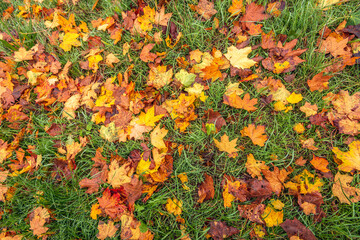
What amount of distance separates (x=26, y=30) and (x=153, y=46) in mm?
1510

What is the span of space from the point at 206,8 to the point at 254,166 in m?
1.56

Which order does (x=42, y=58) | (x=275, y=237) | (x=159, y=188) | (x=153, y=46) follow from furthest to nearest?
(x=42, y=58)
(x=153, y=46)
(x=159, y=188)
(x=275, y=237)

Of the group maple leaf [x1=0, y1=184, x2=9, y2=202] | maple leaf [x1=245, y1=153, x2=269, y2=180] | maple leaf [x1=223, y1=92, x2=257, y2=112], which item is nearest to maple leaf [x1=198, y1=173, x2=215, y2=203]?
maple leaf [x1=245, y1=153, x2=269, y2=180]

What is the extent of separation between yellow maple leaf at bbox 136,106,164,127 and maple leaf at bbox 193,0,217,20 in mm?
1078

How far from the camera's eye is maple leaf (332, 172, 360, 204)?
139 centimetres

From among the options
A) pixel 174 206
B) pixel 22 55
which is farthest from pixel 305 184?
pixel 22 55

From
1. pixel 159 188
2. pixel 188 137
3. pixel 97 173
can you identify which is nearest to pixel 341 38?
pixel 188 137

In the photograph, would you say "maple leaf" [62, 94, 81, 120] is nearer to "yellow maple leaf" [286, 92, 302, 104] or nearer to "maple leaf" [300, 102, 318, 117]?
"yellow maple leaf" [286, 92, 302, 104]

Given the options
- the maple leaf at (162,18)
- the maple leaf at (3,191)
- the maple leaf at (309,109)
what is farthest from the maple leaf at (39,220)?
the maple leaf at (309,109)

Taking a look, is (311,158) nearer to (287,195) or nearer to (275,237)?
(287,195)

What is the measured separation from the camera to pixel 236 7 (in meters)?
1.97

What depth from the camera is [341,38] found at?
5.77 ft

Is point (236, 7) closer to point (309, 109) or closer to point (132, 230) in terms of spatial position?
point (309, 109)

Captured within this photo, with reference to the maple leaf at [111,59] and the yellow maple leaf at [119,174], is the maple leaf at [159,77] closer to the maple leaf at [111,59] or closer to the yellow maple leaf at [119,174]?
the maple leaf at [111,59]
